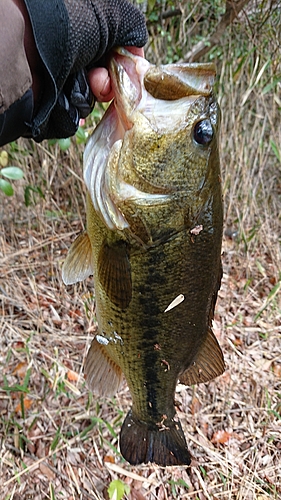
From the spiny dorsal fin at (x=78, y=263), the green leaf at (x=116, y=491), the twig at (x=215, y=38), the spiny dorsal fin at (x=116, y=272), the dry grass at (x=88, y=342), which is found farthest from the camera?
the twig at (x=215, y=38)

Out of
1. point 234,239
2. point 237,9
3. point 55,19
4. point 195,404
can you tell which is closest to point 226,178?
point 234,239

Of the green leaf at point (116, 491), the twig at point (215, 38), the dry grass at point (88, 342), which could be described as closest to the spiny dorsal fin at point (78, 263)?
the dry grass at point (88, 342)

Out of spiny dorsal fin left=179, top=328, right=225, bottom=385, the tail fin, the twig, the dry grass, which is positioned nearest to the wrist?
spiny dorsal fin left=179, top=328, right=225, bottom=385

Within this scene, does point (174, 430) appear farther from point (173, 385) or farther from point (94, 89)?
point (94, 89)

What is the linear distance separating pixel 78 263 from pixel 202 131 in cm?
62

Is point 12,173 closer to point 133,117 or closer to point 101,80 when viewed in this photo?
point 101,80

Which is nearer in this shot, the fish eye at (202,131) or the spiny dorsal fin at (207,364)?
the fish eye at (202,131)

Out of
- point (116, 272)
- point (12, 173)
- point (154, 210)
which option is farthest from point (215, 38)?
point (116, 272)

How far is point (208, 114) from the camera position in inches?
53.5

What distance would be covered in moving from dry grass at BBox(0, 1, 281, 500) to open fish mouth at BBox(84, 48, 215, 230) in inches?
56.0

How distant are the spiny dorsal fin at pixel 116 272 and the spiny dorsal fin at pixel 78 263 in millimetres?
108

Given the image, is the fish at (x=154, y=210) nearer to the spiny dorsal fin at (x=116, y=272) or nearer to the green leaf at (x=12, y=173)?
the spiny dorsal fin at (x=116, y=272)

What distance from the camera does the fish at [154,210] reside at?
1312 mm

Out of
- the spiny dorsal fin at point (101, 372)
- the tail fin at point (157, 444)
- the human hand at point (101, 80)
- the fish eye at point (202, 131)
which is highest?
the human hand at point (101, 80)
